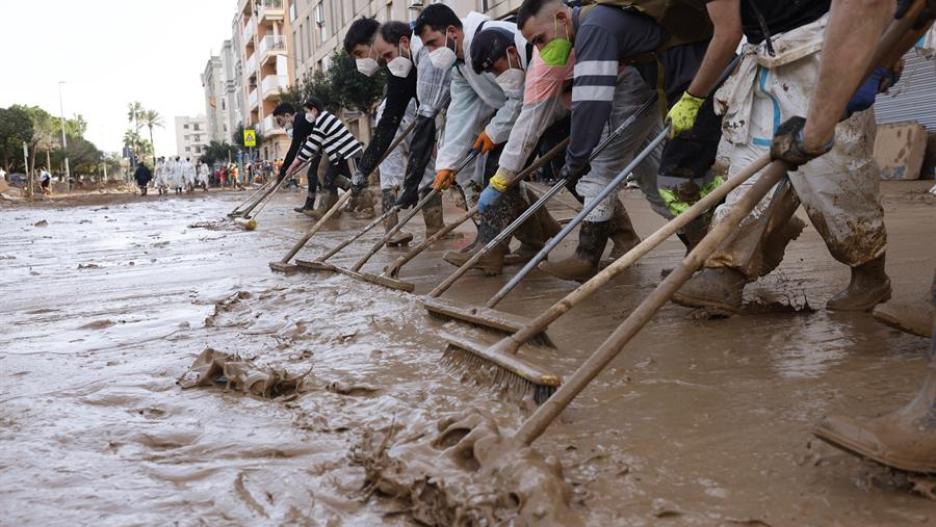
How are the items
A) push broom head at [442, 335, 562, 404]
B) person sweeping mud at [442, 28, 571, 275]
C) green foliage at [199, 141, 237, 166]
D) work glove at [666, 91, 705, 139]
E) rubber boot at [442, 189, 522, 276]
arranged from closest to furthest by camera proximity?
push broom head at [442, 335, 562, 404], work glove at [666, 91, 705, 139], person sweeping mud at [442, 28, 571, 275], rubber boot at [442, 189, 522, 276], green foliage at [199, 141, 237, 166]

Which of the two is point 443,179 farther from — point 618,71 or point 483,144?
point 618,71

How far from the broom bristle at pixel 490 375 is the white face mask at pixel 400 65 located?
130 inches

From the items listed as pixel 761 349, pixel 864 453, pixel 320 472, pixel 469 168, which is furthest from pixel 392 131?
pixel 864 453

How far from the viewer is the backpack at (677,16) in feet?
11.1

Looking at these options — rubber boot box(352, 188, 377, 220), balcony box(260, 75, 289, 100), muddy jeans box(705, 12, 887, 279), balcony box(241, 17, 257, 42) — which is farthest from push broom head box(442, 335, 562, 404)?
balcony box(241, 17, 257, 42)

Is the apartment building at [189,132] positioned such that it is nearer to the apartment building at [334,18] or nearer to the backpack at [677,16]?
the apartment building at [334,18]

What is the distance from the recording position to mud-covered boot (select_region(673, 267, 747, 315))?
9.48 ft

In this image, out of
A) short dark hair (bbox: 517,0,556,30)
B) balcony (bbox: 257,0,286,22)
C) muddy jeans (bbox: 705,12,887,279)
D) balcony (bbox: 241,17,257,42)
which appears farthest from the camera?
balcony (bbox: 241,17,257,42)

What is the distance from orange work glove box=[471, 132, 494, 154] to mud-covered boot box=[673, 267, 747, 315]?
197 cm

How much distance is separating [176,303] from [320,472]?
275 centimetres

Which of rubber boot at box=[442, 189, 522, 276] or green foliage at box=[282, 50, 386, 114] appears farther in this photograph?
green foliage at box=[282, 50, 386, 114]

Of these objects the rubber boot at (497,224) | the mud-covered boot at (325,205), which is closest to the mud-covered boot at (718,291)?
the rubber boot at (497,224)

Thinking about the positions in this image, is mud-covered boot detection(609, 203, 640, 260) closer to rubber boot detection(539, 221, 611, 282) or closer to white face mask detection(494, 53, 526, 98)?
rubber boot detection(539, 221, 611, 282)

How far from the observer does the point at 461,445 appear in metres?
1.71
